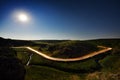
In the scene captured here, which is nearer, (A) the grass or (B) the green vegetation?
(B) the green vegetation

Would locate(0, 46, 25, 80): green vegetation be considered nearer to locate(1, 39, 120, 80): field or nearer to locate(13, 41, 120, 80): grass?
locate(1, 39, 120, 80): field

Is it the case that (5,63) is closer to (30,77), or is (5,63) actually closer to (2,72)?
(2,72)

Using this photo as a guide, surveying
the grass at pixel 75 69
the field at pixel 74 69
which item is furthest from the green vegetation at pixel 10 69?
the grass at pixel 75 69

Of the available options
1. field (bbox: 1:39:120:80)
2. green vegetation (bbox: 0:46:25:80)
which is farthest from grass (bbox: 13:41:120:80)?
green vegetation (bbox: 0:46:25:80)

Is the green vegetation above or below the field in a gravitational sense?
above

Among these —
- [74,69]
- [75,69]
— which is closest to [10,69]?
[74,69]

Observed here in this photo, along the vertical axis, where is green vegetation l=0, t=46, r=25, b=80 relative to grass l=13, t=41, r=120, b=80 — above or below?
above

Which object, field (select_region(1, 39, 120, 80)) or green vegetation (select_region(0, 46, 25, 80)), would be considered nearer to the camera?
green vegetation (select_region(0, 46, 25, 80))

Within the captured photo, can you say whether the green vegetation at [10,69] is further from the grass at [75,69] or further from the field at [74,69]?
the grass at [75,69]

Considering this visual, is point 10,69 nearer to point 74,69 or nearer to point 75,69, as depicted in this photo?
point 74,69

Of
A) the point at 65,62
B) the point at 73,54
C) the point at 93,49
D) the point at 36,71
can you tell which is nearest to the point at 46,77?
the point at 36,71

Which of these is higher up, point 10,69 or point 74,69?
point 10,69
